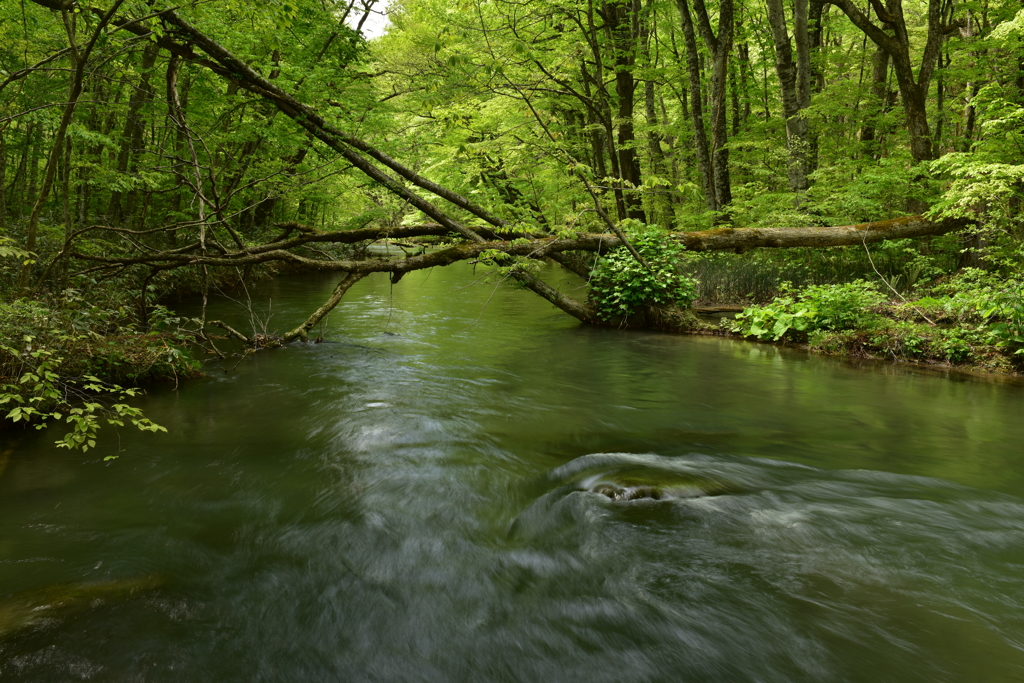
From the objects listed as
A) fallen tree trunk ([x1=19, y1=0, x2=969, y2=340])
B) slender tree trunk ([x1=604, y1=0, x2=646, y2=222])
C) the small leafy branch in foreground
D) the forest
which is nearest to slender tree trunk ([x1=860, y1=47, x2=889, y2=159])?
the forest

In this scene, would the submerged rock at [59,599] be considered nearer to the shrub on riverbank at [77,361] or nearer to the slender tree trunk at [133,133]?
the shrub on riverbank at [77,361]

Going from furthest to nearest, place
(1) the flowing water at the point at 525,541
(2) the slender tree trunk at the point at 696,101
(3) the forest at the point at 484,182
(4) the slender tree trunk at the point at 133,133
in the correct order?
(2) the slender tree trunk at the point at 696,101, (4) the slender tree trunk at the point at 133,133, (3) the forest at the point at 484,182, (1) the flowing water at the point at 525,541

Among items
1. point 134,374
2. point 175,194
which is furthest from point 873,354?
point 175,194

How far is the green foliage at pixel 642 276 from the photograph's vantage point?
10.9 meters

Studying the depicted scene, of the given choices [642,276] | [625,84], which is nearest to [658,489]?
[642,276]

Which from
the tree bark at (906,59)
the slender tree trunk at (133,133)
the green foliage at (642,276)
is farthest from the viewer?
the slender tree trunk at (133,133)

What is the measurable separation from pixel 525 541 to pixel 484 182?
13319 millimetres

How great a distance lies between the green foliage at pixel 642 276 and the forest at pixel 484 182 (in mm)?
49

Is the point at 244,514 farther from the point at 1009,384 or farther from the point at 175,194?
the point at 175,194

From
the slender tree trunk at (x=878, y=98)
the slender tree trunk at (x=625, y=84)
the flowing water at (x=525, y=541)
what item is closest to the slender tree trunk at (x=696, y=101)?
Answer: the slender tree trunk at (x=625, y=84)

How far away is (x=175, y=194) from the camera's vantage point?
15781 millimetres

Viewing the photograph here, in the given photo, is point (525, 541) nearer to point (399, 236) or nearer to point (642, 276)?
point (399, 236)

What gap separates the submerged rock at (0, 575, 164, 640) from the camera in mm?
2588

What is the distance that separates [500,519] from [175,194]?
16.6 metres
